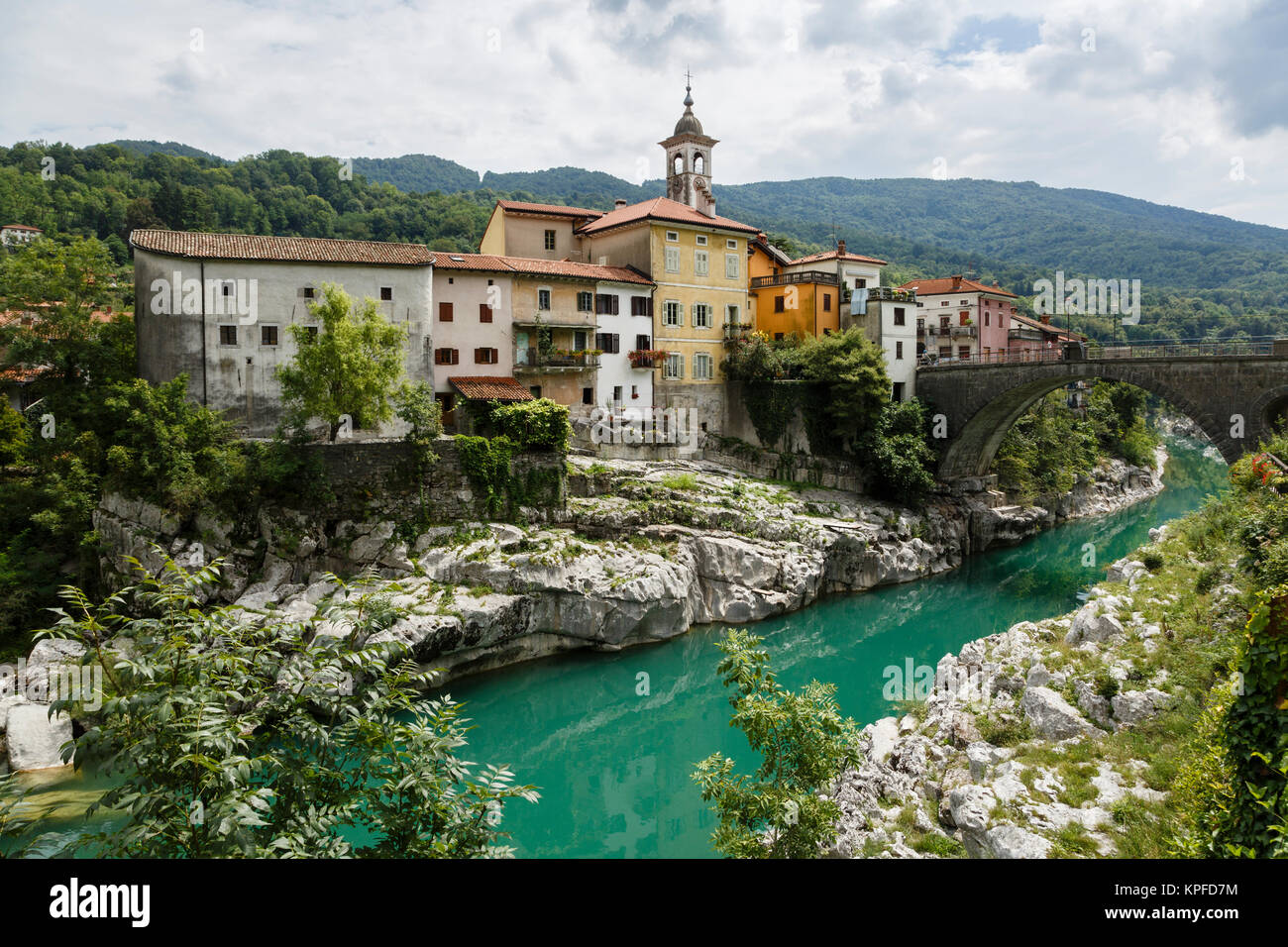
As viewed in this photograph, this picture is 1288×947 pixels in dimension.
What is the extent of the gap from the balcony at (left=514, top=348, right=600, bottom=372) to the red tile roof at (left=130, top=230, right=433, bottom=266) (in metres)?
5.90

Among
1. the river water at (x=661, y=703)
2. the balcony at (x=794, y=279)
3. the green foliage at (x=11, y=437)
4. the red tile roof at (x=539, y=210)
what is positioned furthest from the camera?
the balcony at (x=794, y=279)

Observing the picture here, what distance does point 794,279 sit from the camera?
42.2 metres

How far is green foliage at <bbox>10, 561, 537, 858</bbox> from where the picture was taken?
4.49m

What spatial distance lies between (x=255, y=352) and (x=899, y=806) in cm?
2606

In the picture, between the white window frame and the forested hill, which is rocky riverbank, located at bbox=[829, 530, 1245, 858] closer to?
the white window frame

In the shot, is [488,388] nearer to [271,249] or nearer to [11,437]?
[271,249]

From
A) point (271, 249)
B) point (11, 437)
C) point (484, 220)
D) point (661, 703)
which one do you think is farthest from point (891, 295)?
point (11, 437)

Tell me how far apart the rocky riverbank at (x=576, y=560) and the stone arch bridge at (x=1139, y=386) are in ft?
34.2

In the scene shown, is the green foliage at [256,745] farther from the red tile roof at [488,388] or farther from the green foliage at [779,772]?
the red tile roof at [488,388]

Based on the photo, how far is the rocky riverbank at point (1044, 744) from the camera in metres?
11.0

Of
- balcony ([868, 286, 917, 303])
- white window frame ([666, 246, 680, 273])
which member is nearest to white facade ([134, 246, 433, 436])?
white window frame ([666, 246, 680, 273])

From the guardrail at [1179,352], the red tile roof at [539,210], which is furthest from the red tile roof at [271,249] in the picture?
the guardrail at [1179,352]
